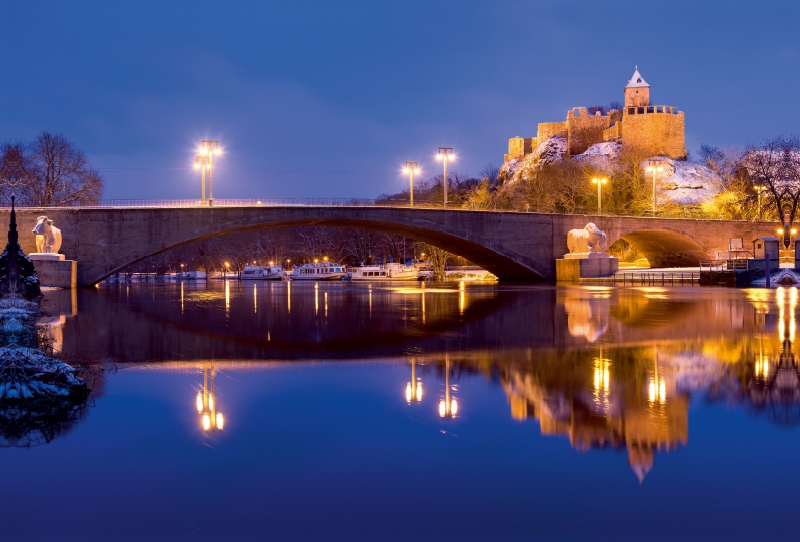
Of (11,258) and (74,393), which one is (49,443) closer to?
(74,393)

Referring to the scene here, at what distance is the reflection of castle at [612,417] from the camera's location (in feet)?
18.8

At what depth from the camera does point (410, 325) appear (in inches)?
649

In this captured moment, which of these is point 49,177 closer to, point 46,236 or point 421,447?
point 46,236

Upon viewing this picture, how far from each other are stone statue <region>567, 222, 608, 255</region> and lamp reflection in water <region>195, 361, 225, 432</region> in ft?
143

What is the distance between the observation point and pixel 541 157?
10444 centimetres

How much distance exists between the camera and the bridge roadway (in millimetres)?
42062

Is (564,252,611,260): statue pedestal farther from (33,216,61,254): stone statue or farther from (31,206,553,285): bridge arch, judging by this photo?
(33,216,61,254): stone statue

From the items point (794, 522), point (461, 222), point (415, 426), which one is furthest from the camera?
point (461, 222)

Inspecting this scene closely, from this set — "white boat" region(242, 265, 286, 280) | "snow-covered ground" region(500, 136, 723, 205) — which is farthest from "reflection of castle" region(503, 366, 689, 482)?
"snow-covered ground" region(500, 136, 723, 205)

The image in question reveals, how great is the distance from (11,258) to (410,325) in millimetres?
9295

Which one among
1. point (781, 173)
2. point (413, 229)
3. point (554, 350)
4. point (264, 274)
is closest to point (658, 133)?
point (781, 173)

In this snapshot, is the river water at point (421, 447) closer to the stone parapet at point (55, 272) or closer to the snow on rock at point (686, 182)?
the stone parapet at point (55, 272)

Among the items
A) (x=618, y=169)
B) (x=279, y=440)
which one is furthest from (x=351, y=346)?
(x=618, y=169)

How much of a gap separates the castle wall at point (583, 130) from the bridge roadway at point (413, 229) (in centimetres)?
4177
